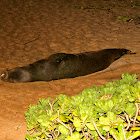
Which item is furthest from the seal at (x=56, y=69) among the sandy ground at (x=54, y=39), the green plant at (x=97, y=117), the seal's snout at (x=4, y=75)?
the green plant at (x=97, y=117)

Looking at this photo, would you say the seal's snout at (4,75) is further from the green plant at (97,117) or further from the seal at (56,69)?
the green plant at (97,117)

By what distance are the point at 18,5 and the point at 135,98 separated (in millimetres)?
9400

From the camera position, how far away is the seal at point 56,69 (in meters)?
4.96

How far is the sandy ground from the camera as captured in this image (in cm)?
428

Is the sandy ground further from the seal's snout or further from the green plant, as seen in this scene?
the green plant

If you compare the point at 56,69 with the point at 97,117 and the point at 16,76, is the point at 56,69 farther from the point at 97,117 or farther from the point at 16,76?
the point at 97,117

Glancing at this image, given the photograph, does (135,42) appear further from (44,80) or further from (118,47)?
(44,80)

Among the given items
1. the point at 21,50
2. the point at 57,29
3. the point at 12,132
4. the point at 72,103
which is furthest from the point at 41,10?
the point at 72,103

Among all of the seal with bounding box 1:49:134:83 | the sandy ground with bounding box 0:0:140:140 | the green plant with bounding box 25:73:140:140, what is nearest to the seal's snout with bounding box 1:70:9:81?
the seal with bounding box 1:49:134:83

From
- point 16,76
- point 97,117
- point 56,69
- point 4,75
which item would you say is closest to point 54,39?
point 56,69

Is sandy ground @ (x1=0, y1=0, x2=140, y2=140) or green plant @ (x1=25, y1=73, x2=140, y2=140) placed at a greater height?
green plant @ (x1=25, y1=73, x2=140, y2=140)

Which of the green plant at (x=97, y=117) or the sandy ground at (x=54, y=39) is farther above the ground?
the green plant at (x=97, y=117)

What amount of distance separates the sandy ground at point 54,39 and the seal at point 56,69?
0.14 meters

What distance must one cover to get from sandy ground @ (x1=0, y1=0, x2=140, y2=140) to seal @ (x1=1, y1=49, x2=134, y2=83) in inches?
5.6
